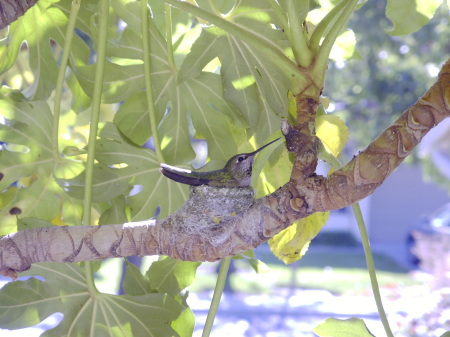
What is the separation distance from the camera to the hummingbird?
55 cm

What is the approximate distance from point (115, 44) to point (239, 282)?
606 cm

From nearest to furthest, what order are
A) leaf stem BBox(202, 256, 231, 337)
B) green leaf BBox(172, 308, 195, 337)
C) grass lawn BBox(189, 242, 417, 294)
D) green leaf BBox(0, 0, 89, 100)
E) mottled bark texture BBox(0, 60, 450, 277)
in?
mottled bark texture BBox(0, 60, 450, 277) → leaf stem BBox(202, 256, 231, 337) → green leaf BBox(172, 308, 195, 337) → green leaf BBox(0, 0, 89, 100) → grass lawn BBox(189, 242, 417, 294)

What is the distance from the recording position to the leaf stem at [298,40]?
1.83 ft

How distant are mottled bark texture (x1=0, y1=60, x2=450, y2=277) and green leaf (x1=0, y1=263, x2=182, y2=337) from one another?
0.50ft

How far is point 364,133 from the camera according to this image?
586cm

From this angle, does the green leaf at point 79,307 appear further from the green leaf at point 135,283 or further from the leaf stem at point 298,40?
the leaf stem at point 298,40

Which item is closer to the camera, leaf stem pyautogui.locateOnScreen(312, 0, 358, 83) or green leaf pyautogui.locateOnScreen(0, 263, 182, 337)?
leaf stem pyautogui.locateOnScreen(312, 0, 358, 83)

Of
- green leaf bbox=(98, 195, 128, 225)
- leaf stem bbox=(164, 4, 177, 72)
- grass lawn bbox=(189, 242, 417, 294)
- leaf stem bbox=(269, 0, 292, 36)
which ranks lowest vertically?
green leaf bbox=(98, 195, 128, 225)

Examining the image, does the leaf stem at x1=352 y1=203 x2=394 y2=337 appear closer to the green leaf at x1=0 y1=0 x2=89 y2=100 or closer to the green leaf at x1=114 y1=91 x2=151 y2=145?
the green leaf at x1=114 y1=91 x2=151 y2=145

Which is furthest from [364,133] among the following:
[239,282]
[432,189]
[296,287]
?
[432,189]

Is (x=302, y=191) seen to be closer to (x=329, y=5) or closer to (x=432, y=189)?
(x=329, y=5)

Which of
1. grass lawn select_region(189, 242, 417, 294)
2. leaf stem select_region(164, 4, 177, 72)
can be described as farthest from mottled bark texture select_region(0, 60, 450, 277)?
grass lawn select_region(189, 242, 417, 294)

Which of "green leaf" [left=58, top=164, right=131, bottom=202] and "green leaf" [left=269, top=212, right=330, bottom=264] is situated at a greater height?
"green leaf" [left=58, top=164, right=131, bottom=202]

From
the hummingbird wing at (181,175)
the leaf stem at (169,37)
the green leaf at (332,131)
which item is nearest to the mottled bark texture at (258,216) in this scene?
the hummingbird wing at (181,175)
